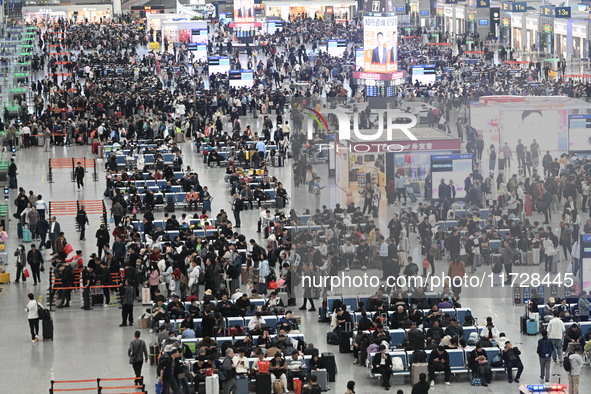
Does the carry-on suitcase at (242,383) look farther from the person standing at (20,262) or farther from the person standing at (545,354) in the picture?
the person standing at (20,262)

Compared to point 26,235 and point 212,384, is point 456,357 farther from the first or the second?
point 26,235

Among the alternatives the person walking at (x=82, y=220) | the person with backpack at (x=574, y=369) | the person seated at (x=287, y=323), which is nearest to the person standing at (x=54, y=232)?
the person walking at (x=82, y=220)

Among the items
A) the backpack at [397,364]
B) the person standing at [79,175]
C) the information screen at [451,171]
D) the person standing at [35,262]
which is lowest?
the backpack at [397,364]

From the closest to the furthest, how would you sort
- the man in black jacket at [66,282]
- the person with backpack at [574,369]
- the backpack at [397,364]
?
1. the person with backpack at [574,369]
2. the backpack at [397,364]
3. the man in black jacket at [66,282]

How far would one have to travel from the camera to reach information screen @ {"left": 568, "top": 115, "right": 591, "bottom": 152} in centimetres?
2958

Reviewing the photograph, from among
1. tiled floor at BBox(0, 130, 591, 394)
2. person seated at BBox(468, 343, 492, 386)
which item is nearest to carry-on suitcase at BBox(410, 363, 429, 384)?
tiled floor at BBox(0, 130, 591, 394)

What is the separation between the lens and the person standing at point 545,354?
26109 mm

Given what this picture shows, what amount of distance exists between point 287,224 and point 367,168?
920 centimetres

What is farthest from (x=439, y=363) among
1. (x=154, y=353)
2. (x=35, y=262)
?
(x=35, y=262)

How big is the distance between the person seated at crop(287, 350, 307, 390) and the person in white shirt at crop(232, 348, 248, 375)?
0.80 m

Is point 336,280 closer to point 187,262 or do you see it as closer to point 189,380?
point 189,380

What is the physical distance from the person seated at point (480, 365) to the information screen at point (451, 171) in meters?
3.46

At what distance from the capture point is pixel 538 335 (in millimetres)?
29453

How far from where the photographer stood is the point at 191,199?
42844mm
